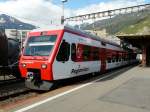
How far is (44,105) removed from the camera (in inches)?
382

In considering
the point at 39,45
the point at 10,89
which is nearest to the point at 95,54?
the point at 39,45

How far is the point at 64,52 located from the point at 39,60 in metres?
1.25

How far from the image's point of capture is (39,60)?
533 inches

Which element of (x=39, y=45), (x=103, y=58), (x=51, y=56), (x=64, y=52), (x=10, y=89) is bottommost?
(x=10, y=89)

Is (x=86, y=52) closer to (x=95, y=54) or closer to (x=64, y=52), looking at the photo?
(x=95, y=54)

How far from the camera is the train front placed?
13.2 metres

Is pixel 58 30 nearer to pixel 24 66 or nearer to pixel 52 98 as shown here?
pixel 24 66

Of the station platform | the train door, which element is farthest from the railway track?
the train door

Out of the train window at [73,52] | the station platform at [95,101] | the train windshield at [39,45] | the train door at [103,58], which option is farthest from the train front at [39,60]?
the train door at [103,58]

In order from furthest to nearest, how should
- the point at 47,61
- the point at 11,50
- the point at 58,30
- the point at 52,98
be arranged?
the point at 11,50 → the point at 58,30 → the point at 47,61 → the point at 52,98

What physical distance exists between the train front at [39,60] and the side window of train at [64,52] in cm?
36

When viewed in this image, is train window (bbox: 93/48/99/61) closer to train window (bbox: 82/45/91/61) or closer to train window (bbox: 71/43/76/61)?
train window (bbox: 82/45/91/61)

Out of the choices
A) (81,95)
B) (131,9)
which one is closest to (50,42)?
(81,95)

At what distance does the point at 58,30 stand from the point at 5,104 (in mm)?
→ 4475
